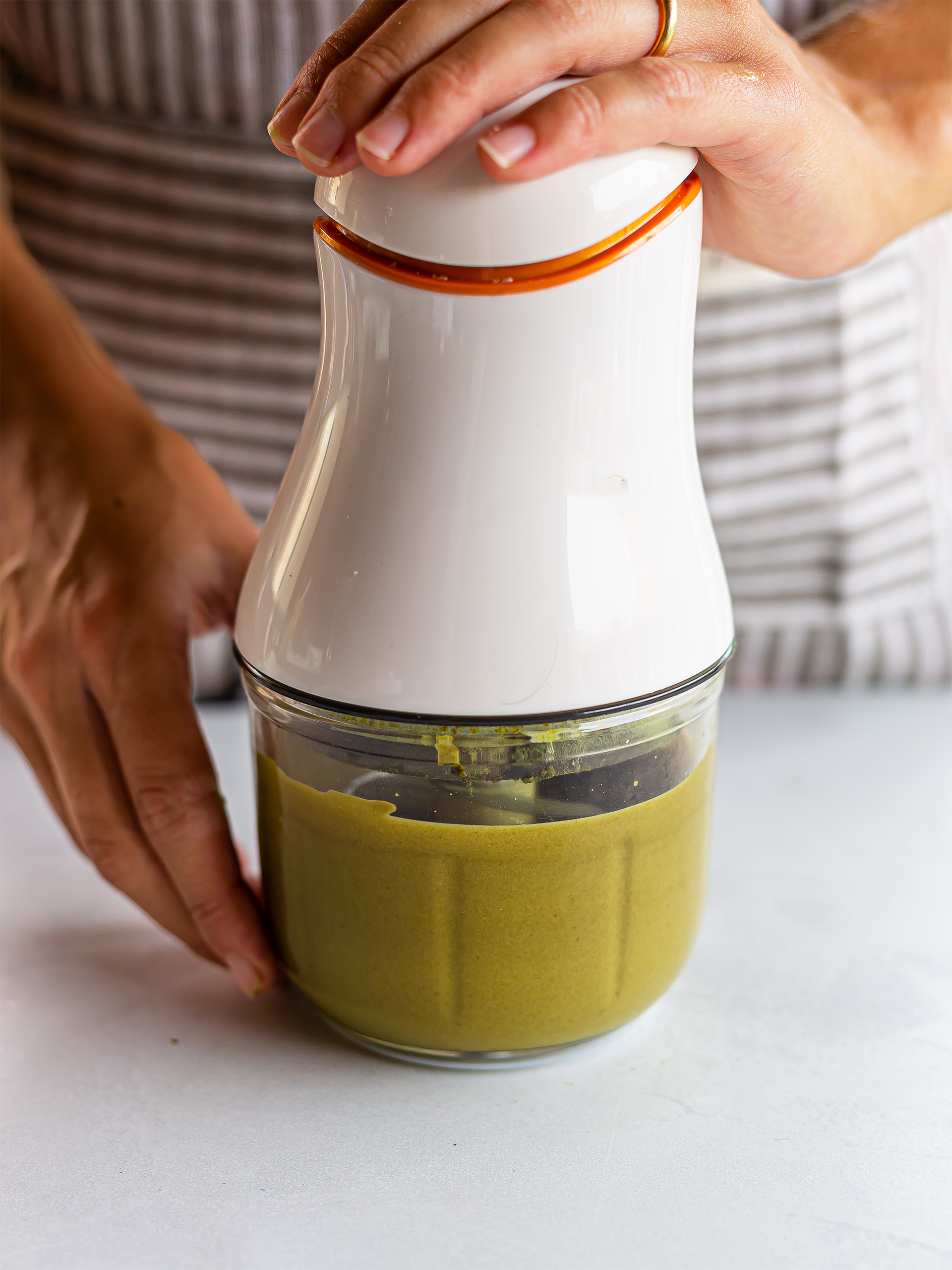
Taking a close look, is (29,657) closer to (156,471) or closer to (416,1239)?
(156,471)

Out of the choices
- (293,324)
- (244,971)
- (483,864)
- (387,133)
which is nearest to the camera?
(387,133)

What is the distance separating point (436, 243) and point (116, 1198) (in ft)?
1.38

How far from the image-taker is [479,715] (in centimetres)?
49

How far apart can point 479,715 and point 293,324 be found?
61cm

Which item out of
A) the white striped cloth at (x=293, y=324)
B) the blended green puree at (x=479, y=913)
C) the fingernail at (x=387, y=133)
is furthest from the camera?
the white striped cloth at (x=293, y=324)

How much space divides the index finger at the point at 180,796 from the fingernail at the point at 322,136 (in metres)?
0.29

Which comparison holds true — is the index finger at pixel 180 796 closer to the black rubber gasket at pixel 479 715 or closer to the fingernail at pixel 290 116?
the black rubber gasket at pixel 479 715

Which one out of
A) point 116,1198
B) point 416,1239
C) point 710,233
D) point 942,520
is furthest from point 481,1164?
point 942,520

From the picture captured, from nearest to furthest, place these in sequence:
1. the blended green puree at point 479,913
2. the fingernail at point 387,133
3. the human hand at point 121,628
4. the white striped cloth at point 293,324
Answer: the fingernail at point 387,133, the blended green puree at point 479,913, the human hand at point 121,628, the white striped cloth at point 293,324

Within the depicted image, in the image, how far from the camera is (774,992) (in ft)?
2.14

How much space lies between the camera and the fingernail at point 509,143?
419 mm

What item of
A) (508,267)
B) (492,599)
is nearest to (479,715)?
(492,599)

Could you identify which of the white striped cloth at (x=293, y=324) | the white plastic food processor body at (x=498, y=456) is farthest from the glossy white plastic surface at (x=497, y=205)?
the white striped cloth at (x=293, y=324)

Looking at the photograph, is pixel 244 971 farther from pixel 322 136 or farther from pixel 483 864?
pixel 322 136
